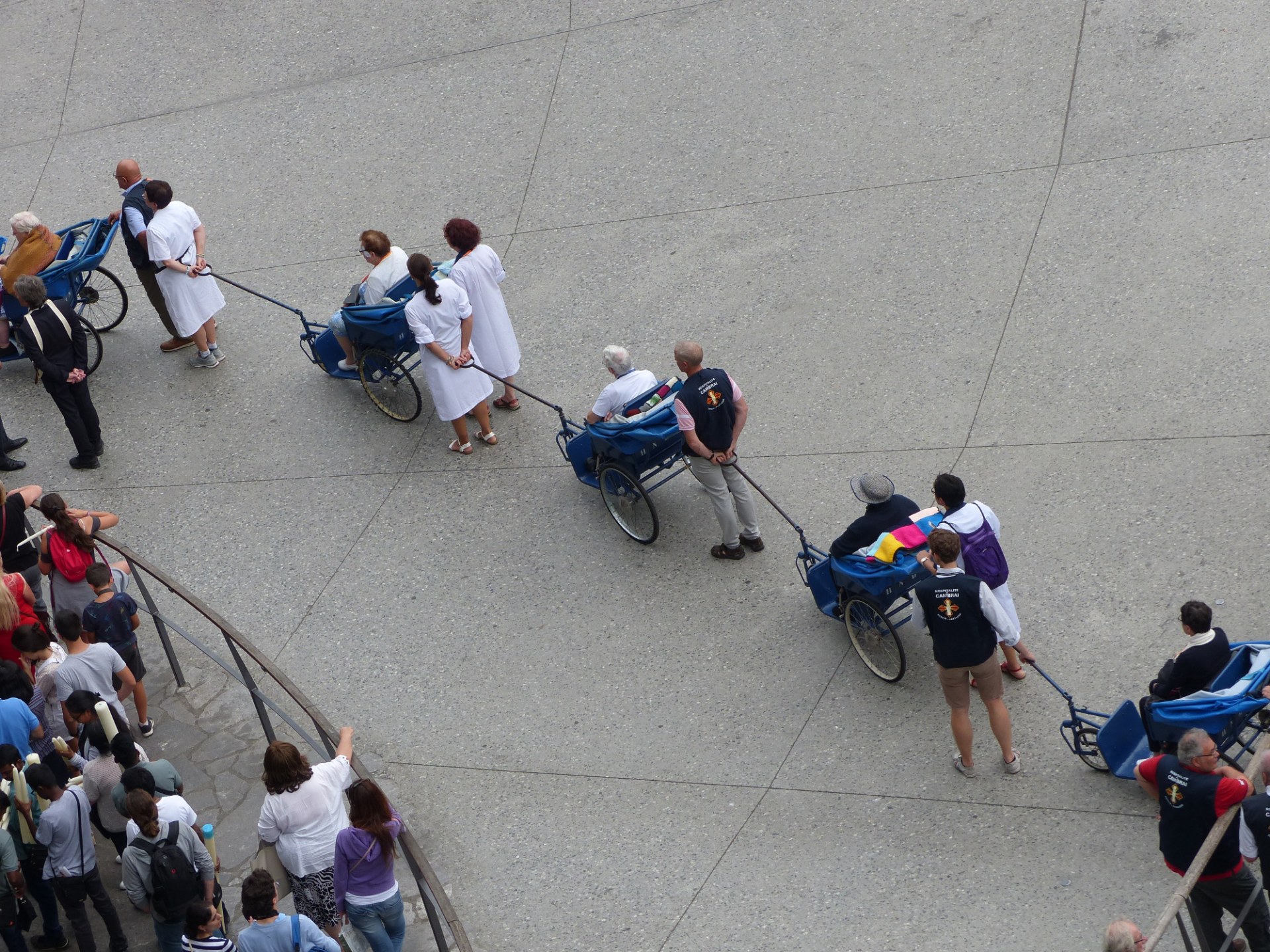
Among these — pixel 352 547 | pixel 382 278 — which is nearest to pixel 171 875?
pixel 352 547

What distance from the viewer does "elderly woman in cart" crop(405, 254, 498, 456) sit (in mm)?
8898

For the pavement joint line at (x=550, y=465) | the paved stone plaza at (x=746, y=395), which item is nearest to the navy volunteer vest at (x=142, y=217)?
the paved stone plaza at (x=746, y=395)

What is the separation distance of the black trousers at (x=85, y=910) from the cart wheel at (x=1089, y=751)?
487 cm

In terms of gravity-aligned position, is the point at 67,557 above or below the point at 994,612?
above

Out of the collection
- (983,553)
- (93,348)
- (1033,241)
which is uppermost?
(93,348)

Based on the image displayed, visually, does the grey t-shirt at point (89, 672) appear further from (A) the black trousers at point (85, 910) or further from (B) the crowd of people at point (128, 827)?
(A) the black trousers at point (85, 910)

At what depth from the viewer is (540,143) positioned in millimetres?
12414

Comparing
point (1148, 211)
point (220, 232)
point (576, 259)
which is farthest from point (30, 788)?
point (1148, 211)

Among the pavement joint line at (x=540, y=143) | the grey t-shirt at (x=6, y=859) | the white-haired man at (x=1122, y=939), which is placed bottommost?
the pavement joint line at (x=540, y=143)

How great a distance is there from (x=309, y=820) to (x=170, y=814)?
620 mm

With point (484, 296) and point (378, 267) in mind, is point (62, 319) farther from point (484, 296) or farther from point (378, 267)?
point (484, 296)

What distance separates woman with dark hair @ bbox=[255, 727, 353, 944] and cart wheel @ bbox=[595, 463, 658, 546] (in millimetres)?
2928

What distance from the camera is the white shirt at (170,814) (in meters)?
5.94

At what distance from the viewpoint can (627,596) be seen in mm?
8383
